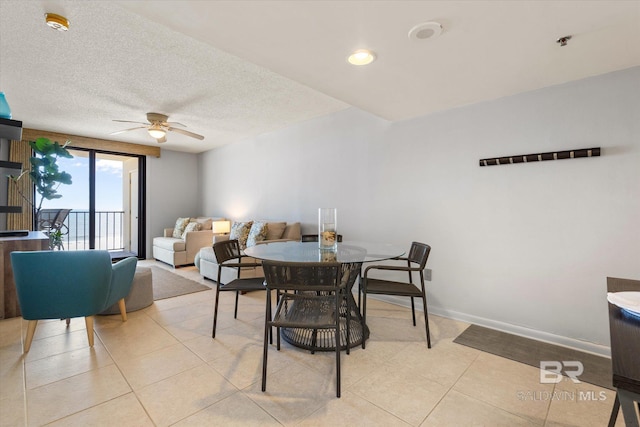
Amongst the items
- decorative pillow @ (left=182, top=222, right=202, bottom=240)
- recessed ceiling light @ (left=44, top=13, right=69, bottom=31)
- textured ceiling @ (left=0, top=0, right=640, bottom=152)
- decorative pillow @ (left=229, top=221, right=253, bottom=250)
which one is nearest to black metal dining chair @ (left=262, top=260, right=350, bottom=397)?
textured ceiling @ (left=0, top=0, right=640, bottom=152)

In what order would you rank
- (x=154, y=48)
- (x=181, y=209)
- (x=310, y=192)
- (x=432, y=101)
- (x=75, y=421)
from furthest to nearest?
1. (x=181, y=209)
2. (x=310, y=192)
3. (x=432, y=101)
4. (x=154, y=48)
5. (x=75, y=421)

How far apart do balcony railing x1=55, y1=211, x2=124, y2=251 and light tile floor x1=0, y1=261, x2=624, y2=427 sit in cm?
418

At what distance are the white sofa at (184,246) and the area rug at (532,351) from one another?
4.62 meters

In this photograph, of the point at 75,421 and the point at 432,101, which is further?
the point at 432,101

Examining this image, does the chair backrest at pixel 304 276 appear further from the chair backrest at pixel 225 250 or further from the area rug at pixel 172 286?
the area rug at pixel 172 286

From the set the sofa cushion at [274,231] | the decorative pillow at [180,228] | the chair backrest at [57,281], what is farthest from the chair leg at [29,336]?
the decorative pillow at [180,228]

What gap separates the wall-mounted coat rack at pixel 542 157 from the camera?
2.16m

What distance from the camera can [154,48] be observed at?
2.40 m

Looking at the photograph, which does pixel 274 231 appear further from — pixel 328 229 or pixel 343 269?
pixel 343 269

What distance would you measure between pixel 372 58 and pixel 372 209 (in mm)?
1917

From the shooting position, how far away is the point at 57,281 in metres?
2.12

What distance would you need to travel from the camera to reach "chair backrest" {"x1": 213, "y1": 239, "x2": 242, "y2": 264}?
2.54 metres

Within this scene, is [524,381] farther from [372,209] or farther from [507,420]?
[372,209]

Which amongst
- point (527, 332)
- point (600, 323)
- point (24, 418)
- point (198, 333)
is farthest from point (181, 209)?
point (600, 323)
